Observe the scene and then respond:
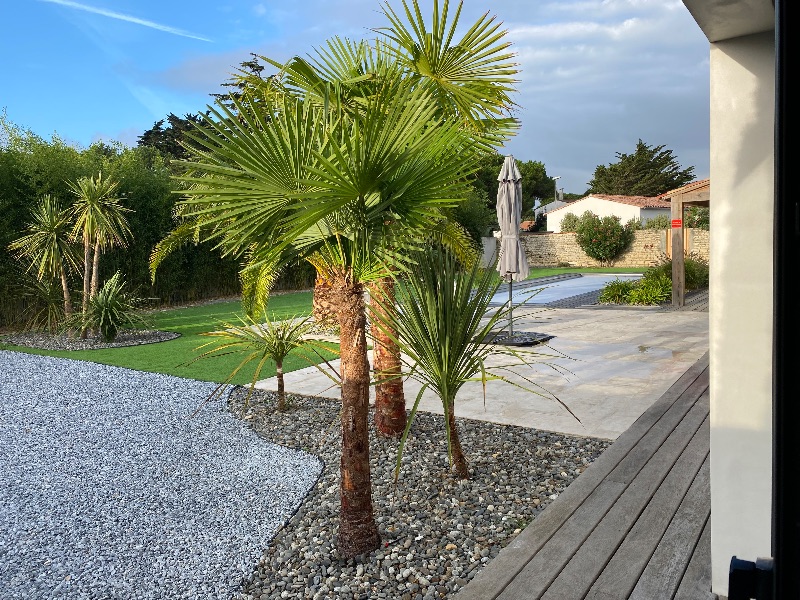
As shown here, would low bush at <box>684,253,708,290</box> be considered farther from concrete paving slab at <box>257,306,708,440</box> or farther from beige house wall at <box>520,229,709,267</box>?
beige house wall at <box>520,229,709,267</box>

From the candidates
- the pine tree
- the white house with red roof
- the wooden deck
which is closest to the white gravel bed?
the wooden deck

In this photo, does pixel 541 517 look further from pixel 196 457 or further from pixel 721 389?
pixel 196 457

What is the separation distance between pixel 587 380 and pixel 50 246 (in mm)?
9267

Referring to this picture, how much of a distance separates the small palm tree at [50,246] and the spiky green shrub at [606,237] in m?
24.0

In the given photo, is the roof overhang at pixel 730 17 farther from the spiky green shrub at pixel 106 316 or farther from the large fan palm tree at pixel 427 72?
the spiky green shrub at pixel 106 316

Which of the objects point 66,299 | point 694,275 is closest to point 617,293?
point 694,275

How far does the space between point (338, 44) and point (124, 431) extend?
149 inches

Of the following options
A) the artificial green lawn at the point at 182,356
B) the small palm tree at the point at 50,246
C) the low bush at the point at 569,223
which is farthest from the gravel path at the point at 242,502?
the low bush at the point at 569,223

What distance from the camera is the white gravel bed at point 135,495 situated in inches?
120

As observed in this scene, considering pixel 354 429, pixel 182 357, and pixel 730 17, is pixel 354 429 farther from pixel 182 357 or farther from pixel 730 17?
pixel 182 357

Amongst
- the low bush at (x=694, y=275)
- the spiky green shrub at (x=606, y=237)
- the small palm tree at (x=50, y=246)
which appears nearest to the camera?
the small palm tree at (x=50, y=246)

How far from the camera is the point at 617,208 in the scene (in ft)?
137

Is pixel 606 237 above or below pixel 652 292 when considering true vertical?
above

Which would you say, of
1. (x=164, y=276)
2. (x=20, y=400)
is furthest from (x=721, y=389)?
(x=164, y=276)
